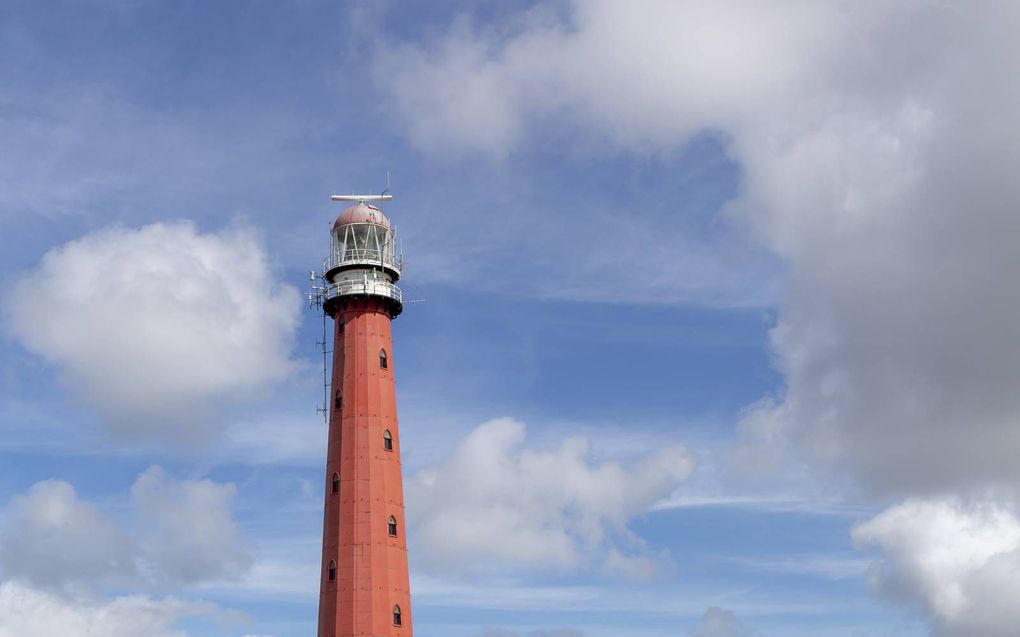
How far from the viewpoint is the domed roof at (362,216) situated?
107688 mm

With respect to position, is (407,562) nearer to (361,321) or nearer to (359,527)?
(359,527)

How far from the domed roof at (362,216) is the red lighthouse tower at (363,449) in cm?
9

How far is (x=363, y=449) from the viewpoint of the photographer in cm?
10162

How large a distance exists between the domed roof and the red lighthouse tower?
9cm

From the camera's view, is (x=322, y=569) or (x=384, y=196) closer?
(x=322, y=569)

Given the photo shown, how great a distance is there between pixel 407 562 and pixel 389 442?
8.39 meters

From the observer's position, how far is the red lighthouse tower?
9844 cm

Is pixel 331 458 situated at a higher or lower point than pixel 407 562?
higher

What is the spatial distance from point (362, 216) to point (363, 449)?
17.6 m

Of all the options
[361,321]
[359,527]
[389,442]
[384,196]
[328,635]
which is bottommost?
[328,635]

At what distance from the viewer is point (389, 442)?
103 m

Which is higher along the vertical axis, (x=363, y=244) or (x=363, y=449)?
(x=363, y=244)

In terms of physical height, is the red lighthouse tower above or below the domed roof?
below

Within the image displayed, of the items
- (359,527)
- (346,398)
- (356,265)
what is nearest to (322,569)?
(359,527)
